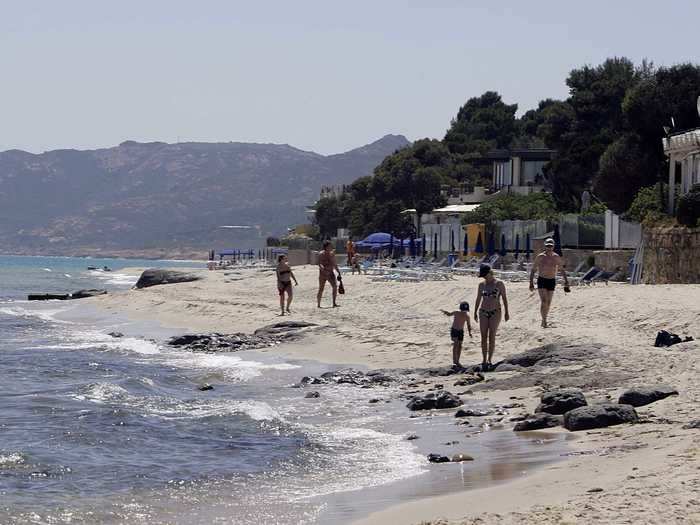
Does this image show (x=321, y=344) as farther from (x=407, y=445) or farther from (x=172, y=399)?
(x=407, y=445)

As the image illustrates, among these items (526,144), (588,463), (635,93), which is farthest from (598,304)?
(526,144)

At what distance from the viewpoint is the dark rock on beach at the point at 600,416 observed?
1135cm

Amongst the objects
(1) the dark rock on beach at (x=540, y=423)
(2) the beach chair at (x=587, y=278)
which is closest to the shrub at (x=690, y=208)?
(2) the beach chair at (x=587, y=278)

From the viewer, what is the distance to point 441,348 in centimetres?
1975

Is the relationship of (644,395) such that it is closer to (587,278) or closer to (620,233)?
(587,278)

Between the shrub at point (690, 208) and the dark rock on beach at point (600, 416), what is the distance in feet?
51.1

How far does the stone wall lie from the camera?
2567cm

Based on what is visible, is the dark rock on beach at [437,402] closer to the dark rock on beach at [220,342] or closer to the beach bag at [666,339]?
the beach bag at [666,339]

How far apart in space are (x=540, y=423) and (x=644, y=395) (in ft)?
3.45

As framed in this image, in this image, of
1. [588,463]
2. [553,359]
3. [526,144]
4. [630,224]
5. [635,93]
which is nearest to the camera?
[588,463]

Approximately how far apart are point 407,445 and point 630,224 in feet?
77.9

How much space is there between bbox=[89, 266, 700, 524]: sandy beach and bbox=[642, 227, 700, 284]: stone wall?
140 inches

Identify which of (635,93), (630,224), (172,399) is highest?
(635,93)

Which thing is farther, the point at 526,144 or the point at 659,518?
the point at 526,144
